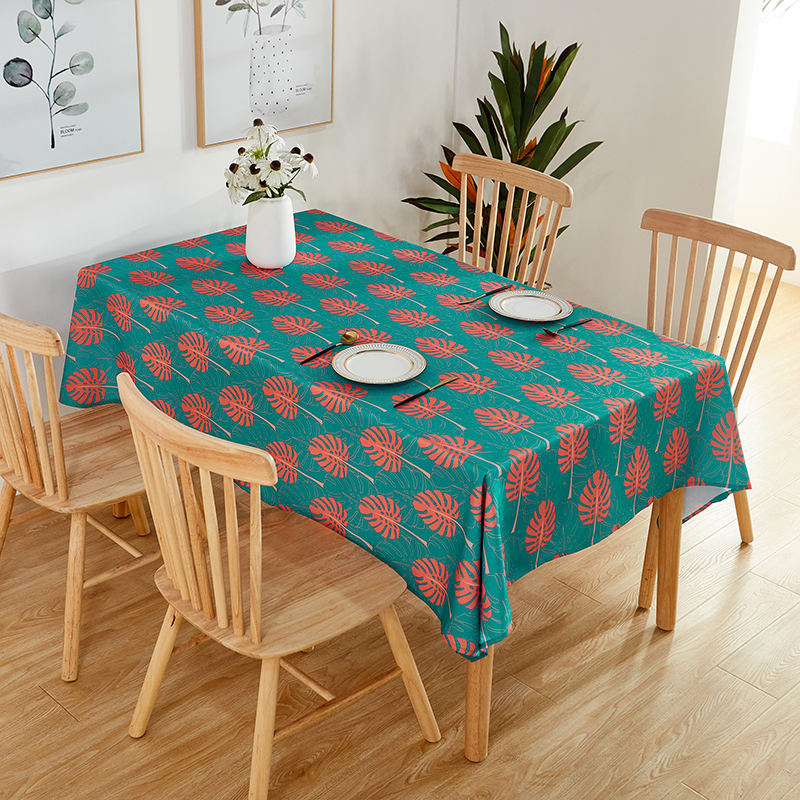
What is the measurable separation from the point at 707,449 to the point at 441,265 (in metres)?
0.91

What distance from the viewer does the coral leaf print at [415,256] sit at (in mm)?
2736

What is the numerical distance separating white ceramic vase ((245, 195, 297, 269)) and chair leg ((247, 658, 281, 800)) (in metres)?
1.15

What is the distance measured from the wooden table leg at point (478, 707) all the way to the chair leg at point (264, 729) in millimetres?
401

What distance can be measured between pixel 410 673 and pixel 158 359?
0.96 meters

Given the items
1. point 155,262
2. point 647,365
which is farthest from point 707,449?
point 155,262

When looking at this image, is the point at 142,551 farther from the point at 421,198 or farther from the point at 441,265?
the point at 421,198

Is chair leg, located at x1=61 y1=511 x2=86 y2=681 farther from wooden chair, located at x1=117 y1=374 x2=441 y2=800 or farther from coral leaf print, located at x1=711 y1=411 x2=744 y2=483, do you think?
coral leaf print, located at x1=711 y1=411 x2=744 y2=483

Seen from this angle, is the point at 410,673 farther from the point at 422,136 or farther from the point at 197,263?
the point at 422,136

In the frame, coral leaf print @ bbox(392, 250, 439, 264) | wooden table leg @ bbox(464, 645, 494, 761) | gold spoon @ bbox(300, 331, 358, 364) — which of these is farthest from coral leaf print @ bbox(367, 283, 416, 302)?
wooden table leg @ bbox(464, 645, 494, 761)

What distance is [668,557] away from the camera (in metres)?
2.38

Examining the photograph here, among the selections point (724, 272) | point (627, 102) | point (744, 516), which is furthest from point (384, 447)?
point (627, 102)

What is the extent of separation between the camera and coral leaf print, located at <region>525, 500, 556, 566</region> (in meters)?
1.89

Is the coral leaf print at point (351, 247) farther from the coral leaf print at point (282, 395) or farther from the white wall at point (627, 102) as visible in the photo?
the white wall at point (627, 102)

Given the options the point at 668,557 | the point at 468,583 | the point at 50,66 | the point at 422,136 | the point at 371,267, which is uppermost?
the point at 50,66
